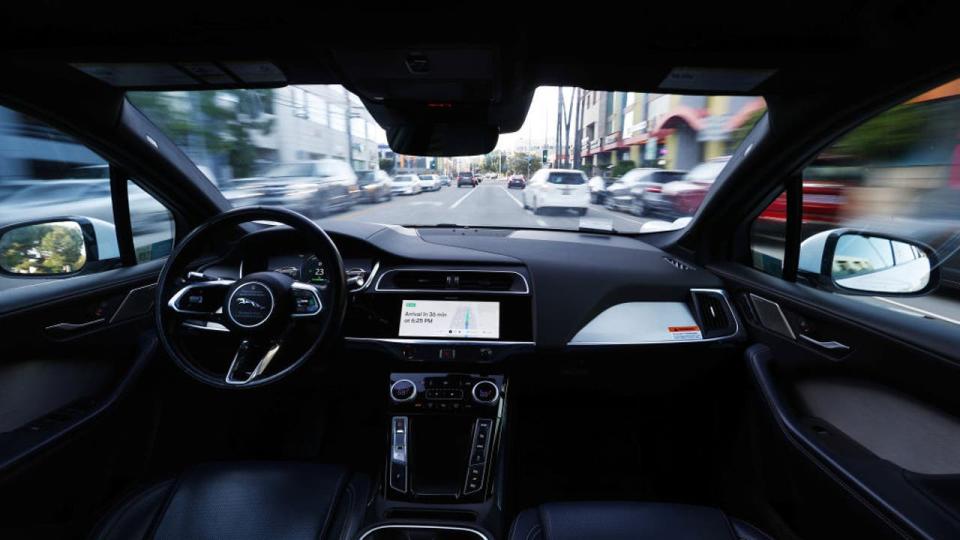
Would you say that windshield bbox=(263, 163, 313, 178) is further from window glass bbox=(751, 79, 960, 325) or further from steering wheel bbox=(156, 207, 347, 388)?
window glass bbox=(751, 79, 960, 325)

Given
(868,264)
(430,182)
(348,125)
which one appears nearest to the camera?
(868,264)

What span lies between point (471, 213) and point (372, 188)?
0.65 metres

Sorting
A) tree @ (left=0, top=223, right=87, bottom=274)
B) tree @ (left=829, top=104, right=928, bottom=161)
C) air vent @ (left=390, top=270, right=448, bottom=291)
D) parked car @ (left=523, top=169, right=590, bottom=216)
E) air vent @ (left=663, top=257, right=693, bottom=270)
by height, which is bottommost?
air vent @ (left=390, top=270, right=448, bottom=291)

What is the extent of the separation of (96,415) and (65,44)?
150 cm

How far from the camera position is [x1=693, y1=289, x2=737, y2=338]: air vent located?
8.27 ft

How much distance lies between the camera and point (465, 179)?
10.8ft

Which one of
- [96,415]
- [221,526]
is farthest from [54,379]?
[221,526]

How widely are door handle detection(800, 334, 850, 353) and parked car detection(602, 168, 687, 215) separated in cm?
129

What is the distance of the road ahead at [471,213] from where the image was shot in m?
3.13

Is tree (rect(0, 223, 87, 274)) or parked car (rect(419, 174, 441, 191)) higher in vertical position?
parked car (rect(419, 174, 441, 191))

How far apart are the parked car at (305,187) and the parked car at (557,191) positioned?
1.18 m

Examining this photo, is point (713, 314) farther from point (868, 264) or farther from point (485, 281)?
point (485, 281)

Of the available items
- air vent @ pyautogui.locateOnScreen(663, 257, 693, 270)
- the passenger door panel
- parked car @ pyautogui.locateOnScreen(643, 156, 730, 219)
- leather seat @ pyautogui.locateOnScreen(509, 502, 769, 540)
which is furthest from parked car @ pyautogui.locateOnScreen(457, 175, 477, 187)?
leather seat @ pyautogui.locateOnScreen(509, 502, 769, 540)

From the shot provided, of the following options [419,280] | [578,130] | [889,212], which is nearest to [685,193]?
[578,130]
